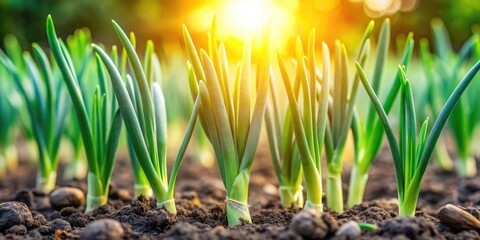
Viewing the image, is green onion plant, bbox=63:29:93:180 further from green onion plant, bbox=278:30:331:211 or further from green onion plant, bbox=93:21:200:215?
green onion plant, bbox=278:30:331:211

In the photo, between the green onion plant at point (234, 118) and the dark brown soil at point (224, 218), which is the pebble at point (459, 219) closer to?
the dark brown soil at point (224, 218)

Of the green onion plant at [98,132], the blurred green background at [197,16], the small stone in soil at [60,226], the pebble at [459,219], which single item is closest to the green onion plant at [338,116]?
the pebble at [459,219]

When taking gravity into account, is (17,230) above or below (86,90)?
below

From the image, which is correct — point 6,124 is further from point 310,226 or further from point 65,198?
point 310,226

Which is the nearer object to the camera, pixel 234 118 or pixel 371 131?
pixel 234 118

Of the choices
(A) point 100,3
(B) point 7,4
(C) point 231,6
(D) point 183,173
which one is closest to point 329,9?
(C) point 231,6

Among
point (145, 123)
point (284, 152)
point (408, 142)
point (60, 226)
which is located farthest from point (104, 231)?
point (408, 142)
